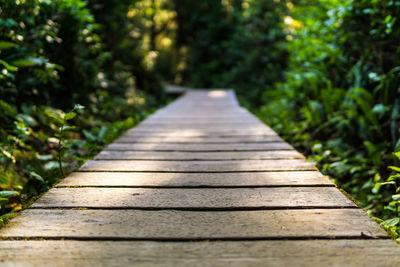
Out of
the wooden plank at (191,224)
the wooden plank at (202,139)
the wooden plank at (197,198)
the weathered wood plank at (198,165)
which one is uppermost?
the wooden plank at (191,224)

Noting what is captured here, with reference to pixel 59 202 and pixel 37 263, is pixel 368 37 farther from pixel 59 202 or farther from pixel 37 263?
pixel 37 263

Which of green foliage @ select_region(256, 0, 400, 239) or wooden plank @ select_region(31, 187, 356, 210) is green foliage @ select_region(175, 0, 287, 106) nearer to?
green foliage @ select_region(256, 0, 400, 239)

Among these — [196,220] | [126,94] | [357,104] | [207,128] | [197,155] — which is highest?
[357,104]

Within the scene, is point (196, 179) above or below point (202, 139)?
above

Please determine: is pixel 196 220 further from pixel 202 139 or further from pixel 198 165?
pixel 202 139

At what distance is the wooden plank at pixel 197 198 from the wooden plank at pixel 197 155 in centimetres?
72

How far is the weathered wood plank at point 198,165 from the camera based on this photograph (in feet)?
7.41

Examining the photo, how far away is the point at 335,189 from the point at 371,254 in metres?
0.66

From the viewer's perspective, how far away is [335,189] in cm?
183

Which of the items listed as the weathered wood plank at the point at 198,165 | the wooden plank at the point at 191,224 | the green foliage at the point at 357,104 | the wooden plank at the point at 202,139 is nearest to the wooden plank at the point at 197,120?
the green foliage at the point at 357,104

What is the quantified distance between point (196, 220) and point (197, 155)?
123 cm

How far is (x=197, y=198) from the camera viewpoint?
1.73 m

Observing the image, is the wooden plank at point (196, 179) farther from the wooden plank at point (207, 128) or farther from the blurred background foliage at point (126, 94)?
the wooden plank at point (207, 128)

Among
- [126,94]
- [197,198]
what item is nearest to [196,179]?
[197,198]
